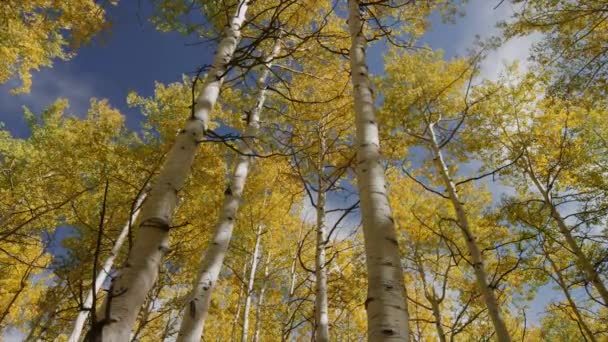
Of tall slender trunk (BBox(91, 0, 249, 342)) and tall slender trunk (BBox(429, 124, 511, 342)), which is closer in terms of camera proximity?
tall slender trunk (BBox(91, 0, 249, 342))

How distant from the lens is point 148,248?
1.48 meters

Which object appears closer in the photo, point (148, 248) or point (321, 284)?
point (148, 248)

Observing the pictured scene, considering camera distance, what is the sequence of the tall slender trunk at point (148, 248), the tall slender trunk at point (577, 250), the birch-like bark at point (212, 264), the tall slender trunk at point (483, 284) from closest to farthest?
the tall slender trunk at point (148, 248) → the birch-like bark at point (212, 264) → the tall slender trunk at point (483, 284) → the tall slender trunk at point (577, 250)

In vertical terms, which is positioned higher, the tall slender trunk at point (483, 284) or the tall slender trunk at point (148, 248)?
the tall slender trunk at point (483, 284)

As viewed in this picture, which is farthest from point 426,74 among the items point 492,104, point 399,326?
point 399,326

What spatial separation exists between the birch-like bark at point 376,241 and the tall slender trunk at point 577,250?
3.28 meters

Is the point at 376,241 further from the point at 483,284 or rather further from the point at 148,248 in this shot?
the point at 483,284

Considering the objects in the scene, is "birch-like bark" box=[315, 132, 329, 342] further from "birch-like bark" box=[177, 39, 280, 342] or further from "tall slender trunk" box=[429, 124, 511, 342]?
"tall slender trunk" box=[429, 124, 511, 342]

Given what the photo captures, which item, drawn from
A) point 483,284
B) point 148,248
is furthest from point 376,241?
point 483,284

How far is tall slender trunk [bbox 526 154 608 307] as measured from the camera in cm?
525

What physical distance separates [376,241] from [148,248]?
3.28ft

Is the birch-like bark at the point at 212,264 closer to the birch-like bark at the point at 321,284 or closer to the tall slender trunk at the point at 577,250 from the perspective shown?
the birch-like bark at the point at 321,284

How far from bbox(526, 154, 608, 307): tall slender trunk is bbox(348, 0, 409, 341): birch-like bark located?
10.8 ft

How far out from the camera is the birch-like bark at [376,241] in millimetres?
1269
